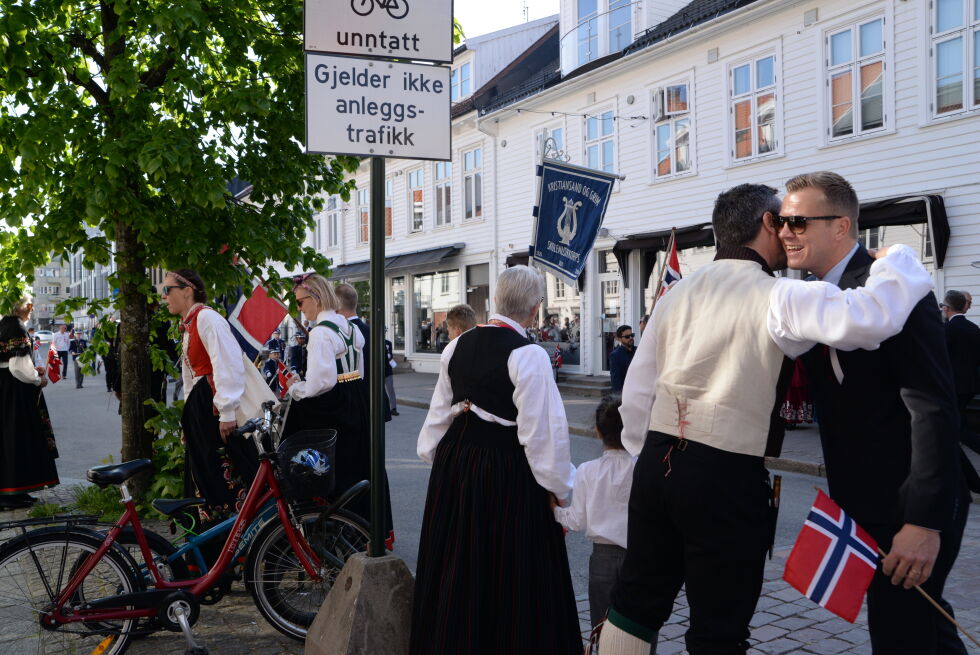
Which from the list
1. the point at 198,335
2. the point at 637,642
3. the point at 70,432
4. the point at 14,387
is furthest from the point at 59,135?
the point at 70,432

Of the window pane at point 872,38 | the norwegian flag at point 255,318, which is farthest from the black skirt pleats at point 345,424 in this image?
the window pane at point 872,38

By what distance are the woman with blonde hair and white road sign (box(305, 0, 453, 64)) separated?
2.02 m

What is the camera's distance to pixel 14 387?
7.75 meters

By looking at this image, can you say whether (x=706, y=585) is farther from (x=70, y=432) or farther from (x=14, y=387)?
(x=70, y=432)

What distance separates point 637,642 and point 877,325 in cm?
116

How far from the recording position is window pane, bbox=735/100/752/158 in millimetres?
15422

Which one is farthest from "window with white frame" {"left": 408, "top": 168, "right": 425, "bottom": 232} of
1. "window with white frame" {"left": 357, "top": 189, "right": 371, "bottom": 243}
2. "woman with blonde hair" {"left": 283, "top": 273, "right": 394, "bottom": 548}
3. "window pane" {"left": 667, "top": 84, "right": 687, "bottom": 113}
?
"woman with blonde hair" {"left": 283, "top": 273, "right": 394, "bottom": 548}

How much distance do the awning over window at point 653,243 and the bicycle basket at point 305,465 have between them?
12235 mm

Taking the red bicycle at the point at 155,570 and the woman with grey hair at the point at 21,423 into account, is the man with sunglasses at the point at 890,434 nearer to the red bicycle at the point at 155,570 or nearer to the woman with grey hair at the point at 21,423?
the red bicycle at the point at 155,570

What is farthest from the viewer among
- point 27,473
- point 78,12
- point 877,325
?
point 27,473

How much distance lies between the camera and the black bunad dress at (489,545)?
10.8ft

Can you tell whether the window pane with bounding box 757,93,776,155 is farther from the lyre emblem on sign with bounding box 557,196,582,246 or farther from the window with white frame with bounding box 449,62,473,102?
the window with white frame with bounding box 449,62,473,102

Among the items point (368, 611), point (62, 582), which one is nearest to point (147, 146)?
point (62, 582)

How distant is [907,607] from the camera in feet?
7.82
